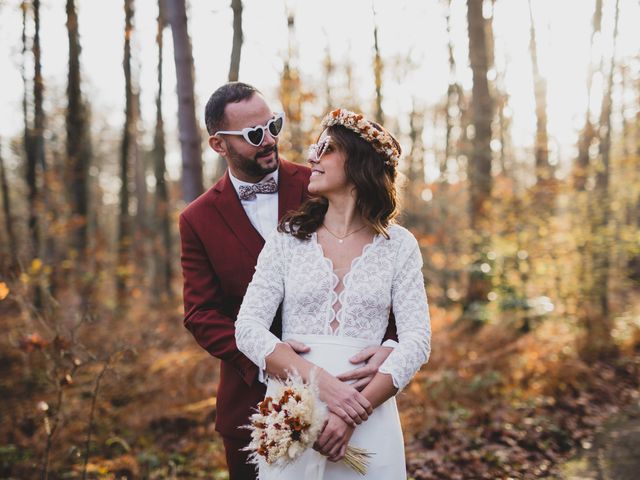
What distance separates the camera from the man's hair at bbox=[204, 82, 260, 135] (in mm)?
3047

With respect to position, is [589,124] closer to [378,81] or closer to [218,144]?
[378,81]

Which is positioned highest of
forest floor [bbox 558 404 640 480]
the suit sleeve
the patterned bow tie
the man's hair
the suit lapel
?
the man's hair

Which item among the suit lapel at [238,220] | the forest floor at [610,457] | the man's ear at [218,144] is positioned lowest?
the forest floor at [610,457]

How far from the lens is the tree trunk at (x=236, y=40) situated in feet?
28.8

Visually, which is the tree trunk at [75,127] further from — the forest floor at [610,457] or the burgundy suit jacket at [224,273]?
the forest floor at [610,457]

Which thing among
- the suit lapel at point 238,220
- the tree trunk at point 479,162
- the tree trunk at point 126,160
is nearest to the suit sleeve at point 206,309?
the suit lapel at point 238,220

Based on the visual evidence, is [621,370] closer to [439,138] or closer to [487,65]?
[487,65]

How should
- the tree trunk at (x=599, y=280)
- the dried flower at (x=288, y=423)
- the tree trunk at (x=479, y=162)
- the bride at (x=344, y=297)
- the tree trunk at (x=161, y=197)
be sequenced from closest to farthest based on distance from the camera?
the dried flower at (x=288, y=423), the bride at (x=344, y=297), the tree trunk at (x=599, y=280), the tree trunk at (x=479, y=162), the tree trunk at (x=161, y=197)

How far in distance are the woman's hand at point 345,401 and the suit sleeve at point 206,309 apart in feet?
1.86

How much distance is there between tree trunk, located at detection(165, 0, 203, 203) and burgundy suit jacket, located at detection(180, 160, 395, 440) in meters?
2.07

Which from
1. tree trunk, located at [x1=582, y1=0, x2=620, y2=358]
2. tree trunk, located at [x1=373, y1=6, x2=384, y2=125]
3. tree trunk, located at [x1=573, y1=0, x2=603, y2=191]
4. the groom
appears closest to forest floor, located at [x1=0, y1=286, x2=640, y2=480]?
tree trunk, located at [x1=582, y1=0, x2=620, y2=358]

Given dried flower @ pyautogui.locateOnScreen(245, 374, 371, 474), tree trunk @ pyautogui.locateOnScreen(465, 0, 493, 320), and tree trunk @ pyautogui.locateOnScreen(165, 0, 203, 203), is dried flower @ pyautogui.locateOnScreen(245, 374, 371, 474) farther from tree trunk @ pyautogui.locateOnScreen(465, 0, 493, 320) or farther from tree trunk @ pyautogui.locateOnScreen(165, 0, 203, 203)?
tree trunk @ pyautogui.locateOnScreen(465, 0, 493, 320)

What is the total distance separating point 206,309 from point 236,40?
699cm

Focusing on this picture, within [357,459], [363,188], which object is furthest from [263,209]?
[357,459]
